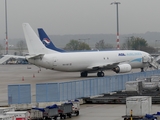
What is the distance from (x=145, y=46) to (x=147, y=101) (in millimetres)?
146035

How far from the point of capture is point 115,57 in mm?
70938

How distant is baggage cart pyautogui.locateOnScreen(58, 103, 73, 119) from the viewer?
3130 cm

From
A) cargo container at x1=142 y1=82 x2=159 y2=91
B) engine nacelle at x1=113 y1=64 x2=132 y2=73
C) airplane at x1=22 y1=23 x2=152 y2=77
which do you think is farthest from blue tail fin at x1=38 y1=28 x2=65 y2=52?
cargo container at x1=142 y1=82 x2=159 y2=91

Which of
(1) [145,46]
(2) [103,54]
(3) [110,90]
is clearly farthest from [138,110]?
(1) [145,46]

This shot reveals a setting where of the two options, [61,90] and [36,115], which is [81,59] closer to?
[61,90]

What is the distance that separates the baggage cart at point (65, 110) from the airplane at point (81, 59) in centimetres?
3150

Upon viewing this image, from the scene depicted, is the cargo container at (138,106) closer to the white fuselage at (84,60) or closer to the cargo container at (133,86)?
the cargo container at (133,86)

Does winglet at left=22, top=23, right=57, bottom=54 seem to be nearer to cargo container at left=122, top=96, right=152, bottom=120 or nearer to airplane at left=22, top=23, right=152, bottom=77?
airplane at left=22, top=23, right=152, bottom=77

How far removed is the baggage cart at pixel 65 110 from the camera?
3130 centimetres

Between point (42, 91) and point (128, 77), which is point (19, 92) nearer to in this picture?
point (42, 91)

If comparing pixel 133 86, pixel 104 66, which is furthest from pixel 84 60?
pixel 133 86

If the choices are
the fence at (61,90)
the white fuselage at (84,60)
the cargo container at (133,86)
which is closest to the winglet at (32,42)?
the white fuselage at (84,60)

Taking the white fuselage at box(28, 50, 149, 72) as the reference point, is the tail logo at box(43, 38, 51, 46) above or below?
above

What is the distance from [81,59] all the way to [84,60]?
1.88 feet
